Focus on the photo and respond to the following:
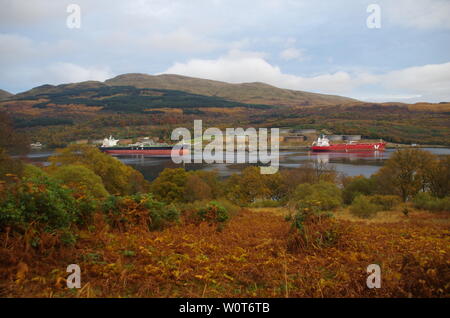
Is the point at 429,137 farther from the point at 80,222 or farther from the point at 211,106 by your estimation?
the point at 211,106

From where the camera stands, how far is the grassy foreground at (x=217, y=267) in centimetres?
387

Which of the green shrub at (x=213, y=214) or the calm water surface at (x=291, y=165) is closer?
the green shrub at (x=213, y=214)

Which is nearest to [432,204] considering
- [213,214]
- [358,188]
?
[358,188]

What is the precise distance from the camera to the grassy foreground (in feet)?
12.7

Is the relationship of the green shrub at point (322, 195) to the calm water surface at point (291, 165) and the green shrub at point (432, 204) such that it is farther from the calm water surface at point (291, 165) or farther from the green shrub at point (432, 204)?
the calm water surface at point (291, 165)

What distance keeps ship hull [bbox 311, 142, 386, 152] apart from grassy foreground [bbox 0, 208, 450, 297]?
82.5 metres

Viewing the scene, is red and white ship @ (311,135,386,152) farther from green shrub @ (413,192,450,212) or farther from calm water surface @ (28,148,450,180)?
green shrub @ (413,192,450,212)

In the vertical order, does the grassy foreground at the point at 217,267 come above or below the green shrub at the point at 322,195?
above

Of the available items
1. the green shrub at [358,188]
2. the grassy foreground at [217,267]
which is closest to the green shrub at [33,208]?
the grassy foreground at [217,267]

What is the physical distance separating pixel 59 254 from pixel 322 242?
456cm

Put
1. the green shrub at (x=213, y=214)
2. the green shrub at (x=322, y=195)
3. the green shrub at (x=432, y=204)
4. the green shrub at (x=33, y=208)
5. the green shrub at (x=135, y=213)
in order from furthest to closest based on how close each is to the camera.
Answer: the green shrub at (x=322, y=195)
the green shrub at (x=432, y=204)
the green shrub at (x=213, y=214)
the green shrub at (x=135, y=213)
the green shrub at (x=33, y=208)

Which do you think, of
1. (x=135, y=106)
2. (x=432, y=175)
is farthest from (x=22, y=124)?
(x=432, y=175)

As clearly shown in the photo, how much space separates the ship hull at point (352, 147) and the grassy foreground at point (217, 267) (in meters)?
82.5
